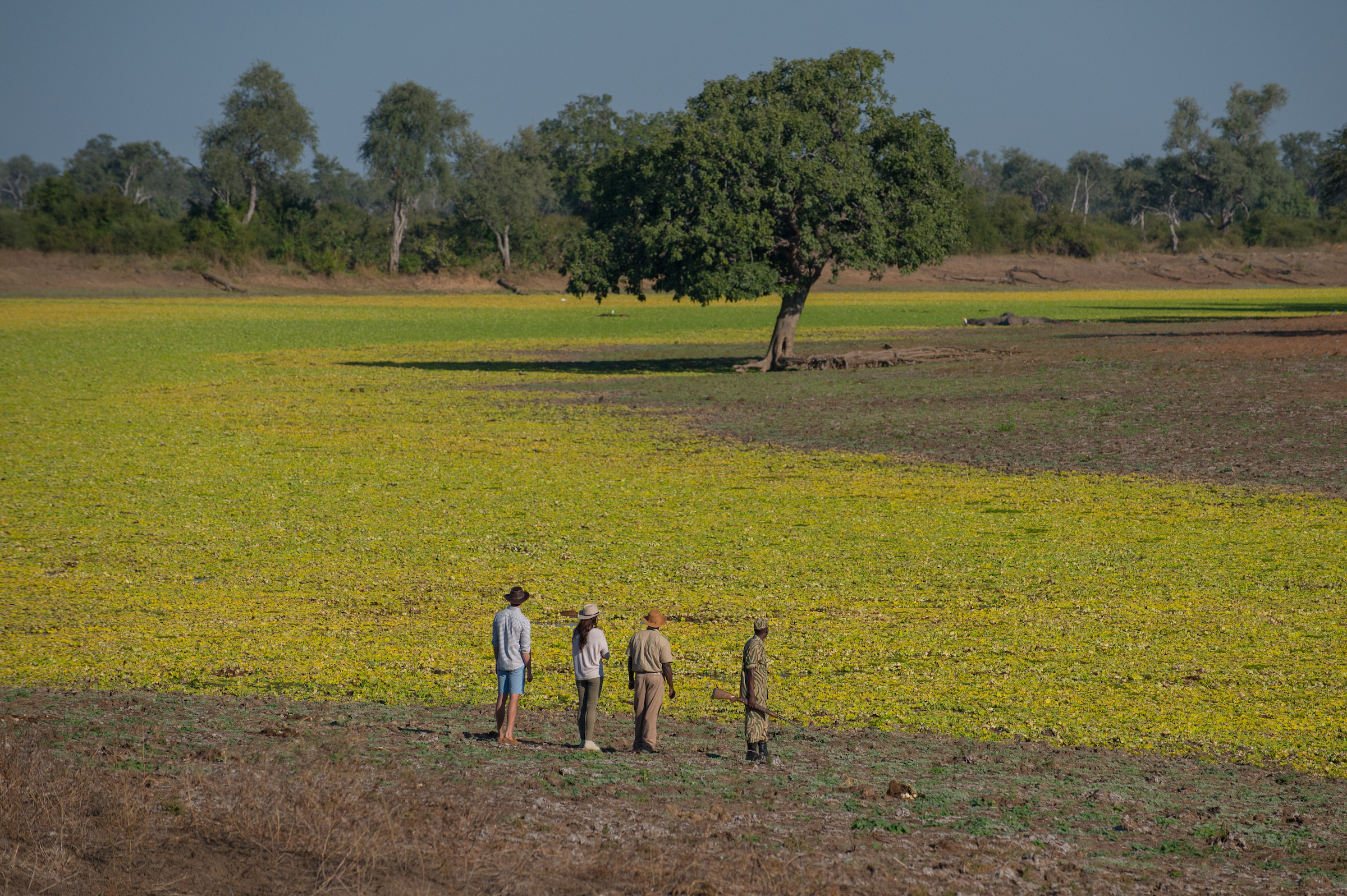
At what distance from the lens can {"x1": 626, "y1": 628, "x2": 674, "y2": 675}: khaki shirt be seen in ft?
32.1

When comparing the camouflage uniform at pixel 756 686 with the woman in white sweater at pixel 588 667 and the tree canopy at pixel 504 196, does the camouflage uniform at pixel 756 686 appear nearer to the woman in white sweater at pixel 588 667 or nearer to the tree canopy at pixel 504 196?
the woman in white sweater at pixel 588 667

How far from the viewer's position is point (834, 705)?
1126cm

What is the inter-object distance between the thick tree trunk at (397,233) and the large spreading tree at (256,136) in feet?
39.1

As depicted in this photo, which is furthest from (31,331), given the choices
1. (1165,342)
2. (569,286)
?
(1165,342)

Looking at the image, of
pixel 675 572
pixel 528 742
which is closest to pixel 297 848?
pixel 528 742

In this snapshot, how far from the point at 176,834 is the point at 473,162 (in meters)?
145

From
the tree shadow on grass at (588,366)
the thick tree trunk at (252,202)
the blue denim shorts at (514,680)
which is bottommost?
the blue denim shorts at (514,680)

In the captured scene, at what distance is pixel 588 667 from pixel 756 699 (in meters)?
→ 1.32

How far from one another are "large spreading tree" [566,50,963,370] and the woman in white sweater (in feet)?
108

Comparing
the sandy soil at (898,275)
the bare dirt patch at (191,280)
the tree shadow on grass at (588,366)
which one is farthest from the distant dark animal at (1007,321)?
the bare dirt patch at (191,280)

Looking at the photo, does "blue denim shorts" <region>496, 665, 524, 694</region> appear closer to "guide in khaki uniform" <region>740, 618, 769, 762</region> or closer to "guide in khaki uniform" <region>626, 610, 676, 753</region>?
"guide in khaki uniform" <region>626, 610, 676, 753</region>

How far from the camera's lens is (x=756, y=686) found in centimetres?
951

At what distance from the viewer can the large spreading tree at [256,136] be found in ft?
446

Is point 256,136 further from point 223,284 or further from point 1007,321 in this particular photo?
point 1007,321
